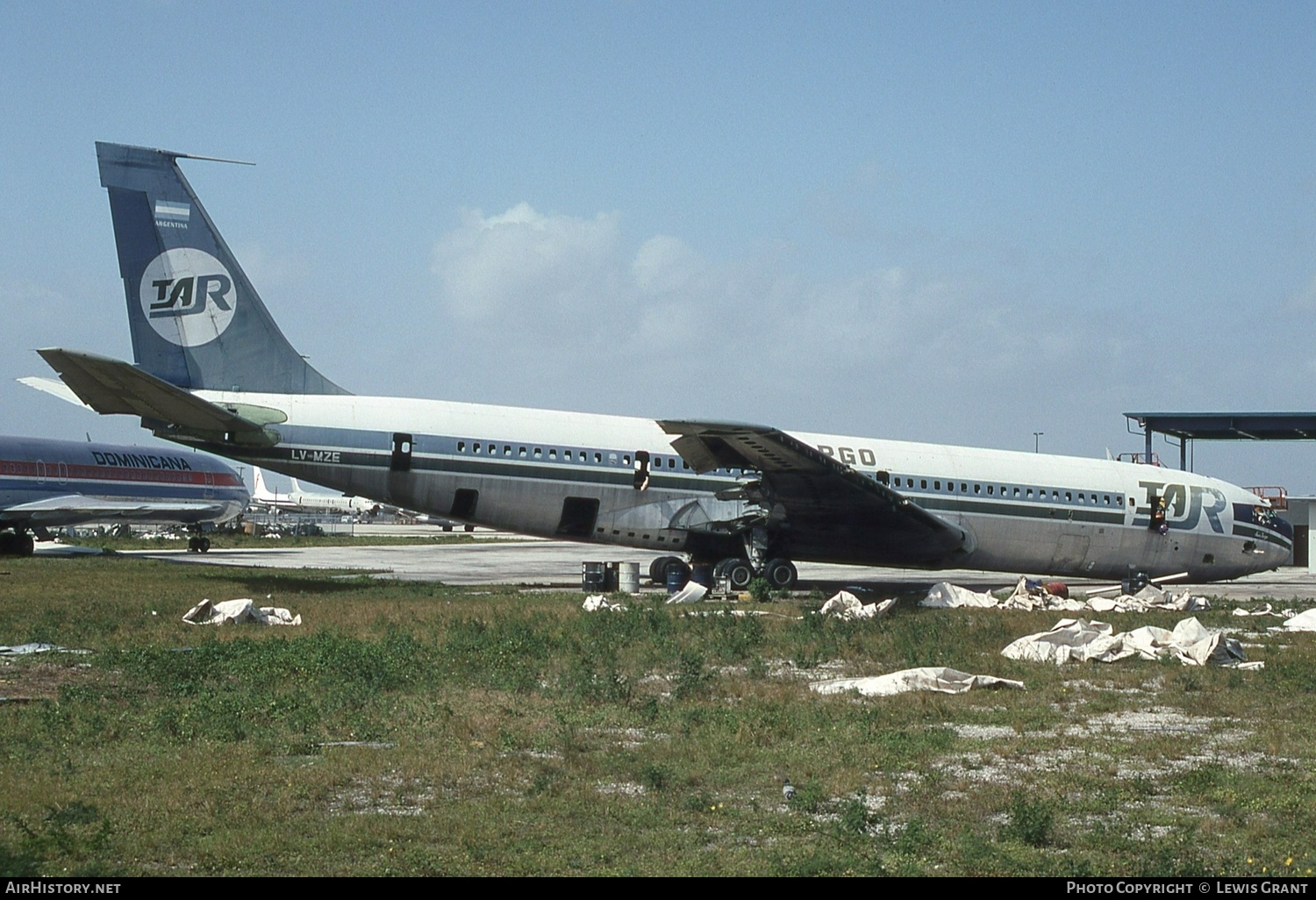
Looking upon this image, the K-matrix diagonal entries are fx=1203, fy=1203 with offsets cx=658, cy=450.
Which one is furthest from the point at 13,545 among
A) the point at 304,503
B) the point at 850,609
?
the point at 304,503

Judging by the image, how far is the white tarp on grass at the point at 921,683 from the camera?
1230 centimetres

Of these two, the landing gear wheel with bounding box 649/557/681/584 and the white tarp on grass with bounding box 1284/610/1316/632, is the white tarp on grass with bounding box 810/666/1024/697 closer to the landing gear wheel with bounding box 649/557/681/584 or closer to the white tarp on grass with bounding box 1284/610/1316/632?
the white tarp on grass with bounding box 1284/610/1316/632

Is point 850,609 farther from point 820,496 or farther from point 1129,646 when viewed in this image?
point 1129,646

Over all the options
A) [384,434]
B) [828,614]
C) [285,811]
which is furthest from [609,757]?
[384,434]

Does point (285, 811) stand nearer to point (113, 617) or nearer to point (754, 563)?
point (113, 617)

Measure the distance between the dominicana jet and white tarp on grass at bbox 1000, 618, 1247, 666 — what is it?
7.92 m

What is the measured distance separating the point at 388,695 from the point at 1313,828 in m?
8.12

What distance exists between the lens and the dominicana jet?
72.9ft

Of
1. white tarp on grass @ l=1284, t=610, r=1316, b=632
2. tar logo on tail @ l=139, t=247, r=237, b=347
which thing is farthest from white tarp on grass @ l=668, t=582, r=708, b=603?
tar logo on tail @ l=139, t=247, r=237, b=347

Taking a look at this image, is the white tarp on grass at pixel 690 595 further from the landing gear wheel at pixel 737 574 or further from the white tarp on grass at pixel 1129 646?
the white tarp on grass at pixel 1129 646

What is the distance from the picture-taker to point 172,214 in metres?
22.3

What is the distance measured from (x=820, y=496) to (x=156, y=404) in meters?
12.4

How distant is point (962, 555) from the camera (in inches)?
1035

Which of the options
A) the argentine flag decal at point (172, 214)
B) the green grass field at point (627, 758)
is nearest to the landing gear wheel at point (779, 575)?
the green grass field at point (627, 758)
